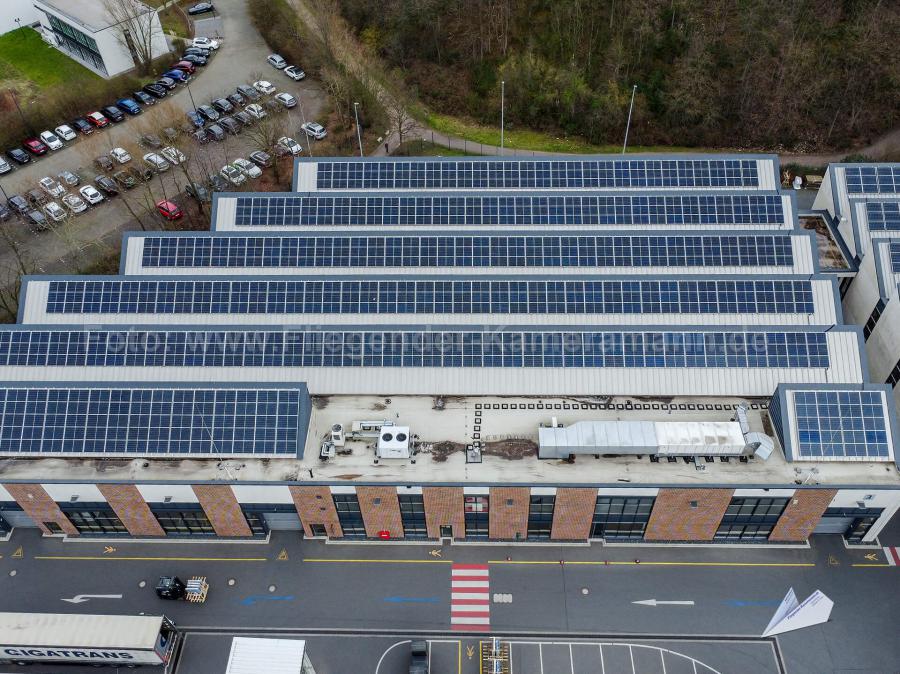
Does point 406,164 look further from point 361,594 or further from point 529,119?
point 361,594

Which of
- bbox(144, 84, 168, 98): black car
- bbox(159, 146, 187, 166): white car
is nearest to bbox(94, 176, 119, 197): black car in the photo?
bbox(159, 146, 187, 166): white car

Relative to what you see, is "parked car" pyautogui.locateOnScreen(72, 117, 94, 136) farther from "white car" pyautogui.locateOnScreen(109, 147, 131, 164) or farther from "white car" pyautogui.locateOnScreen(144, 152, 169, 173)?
"white car" pyautogui.locateOnScreen(144, 152, 169, 173)

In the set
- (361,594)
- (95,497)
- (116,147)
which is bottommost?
(361,594)

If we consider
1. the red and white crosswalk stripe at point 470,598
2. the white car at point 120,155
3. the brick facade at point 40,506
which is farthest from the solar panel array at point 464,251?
the white car at point 120,155

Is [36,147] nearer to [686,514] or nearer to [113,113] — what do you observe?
[113,113]

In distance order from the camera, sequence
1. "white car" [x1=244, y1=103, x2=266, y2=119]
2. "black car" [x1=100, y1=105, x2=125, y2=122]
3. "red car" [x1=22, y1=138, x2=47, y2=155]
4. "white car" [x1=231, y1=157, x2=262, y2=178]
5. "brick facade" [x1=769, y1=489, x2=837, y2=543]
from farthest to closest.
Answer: "black car" [x1=100, y1=105, x2=125, y2=122], "white car" [x1=244, y1=103, x2=266, y2=119], "red car" [x1=22, y1=138, x2=47, y2=155], "white car" [x1=231, y1=157, x2=262, y2=178], "brick facade" [x1=769, y1=489, x2=837, y2=543]

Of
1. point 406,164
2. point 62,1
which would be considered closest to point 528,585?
point 406,164

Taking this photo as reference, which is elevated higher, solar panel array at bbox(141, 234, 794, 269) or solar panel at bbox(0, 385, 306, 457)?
solar panel array at bbox(141, 234, 794, 269)
